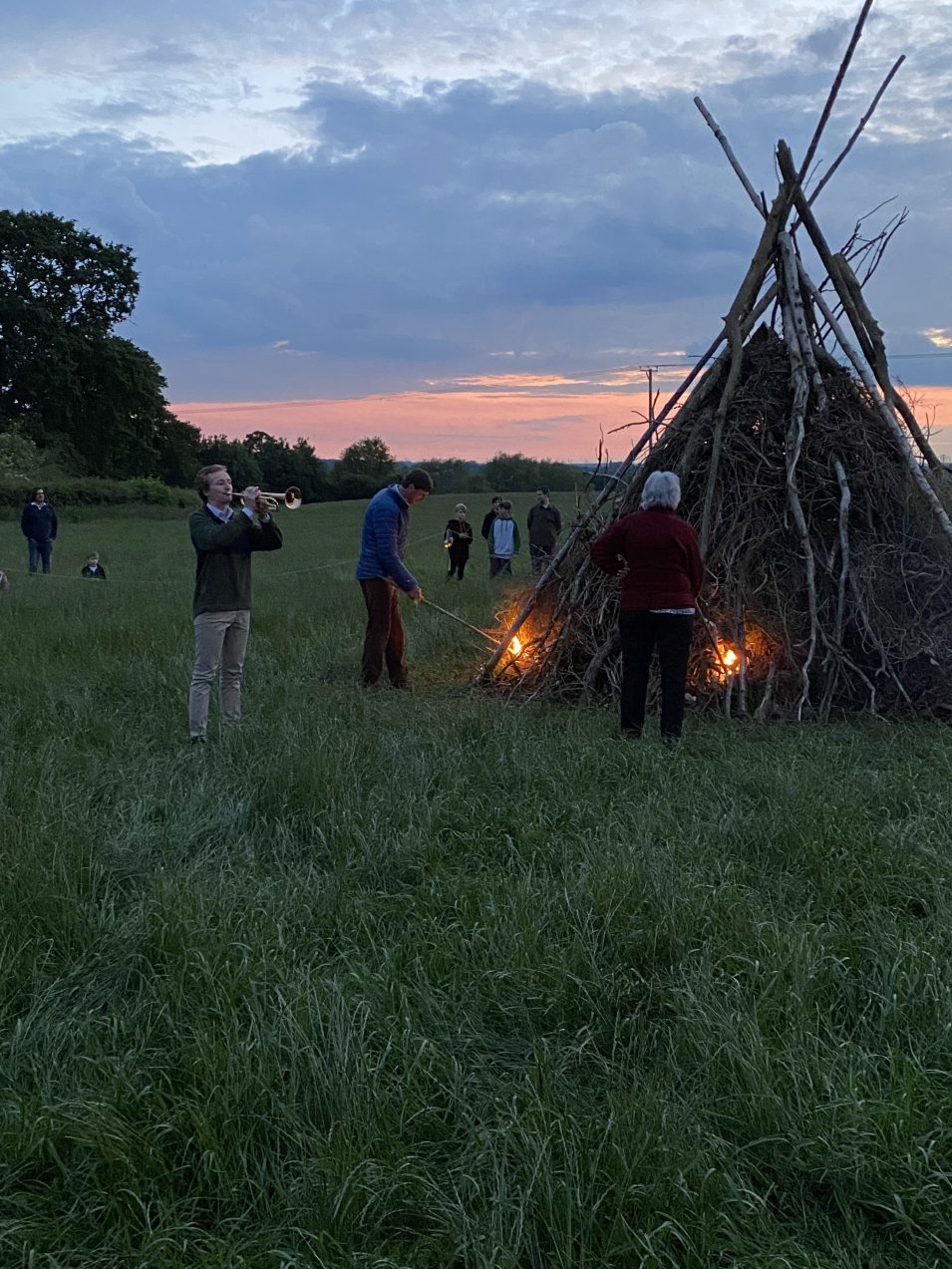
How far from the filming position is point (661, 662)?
6320 millimetres

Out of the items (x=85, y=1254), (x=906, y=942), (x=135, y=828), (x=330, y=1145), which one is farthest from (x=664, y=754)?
(x=85, y=1254)

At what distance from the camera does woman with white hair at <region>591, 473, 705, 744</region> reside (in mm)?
6238

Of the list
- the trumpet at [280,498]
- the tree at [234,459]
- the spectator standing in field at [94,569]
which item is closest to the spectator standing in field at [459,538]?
the spectator standing in field at [94,569]

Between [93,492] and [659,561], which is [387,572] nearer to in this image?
[659,561]

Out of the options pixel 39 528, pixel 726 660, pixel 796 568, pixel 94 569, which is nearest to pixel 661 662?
pixel 726 660

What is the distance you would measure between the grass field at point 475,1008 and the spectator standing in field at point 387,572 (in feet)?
8.85

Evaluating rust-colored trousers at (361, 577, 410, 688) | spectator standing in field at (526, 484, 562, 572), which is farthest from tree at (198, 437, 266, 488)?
rust-colored trousers at (361, 577, 410, 688)

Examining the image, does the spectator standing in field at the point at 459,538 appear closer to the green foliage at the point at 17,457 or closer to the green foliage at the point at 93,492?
the green foliage at the point at 93,492

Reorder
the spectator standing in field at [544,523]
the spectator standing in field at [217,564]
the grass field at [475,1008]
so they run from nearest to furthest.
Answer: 1. the grass field at [475,1008]
2. the spectator standing in field at [217,564]
3. the spectator standing in field at [544,523]

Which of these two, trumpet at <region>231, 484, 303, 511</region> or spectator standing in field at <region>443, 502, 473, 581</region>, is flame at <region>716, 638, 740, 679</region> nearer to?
trumpet at <region>231, 484, 303, 511</region>

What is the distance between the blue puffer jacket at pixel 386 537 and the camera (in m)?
8.13

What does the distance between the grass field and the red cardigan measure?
43.0 inches

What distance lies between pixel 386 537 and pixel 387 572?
0.31 m

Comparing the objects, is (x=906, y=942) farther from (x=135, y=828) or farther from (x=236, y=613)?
(x=236, y=613)
